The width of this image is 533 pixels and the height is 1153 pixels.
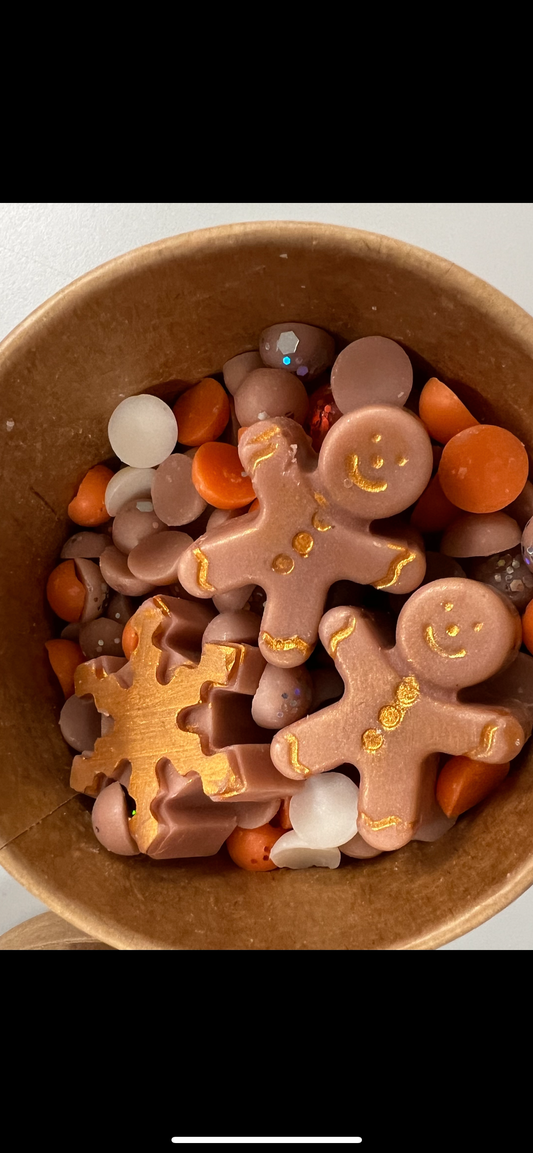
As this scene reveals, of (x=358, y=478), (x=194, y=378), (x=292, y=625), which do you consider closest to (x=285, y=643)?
(x=292, y=625)

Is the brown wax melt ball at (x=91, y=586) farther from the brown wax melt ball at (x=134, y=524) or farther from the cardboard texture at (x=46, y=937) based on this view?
the cardboard texture at (x=46, y=937)


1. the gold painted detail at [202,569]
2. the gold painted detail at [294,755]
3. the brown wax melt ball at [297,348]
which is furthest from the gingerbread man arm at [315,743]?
the brown wax melt ball at [297,348]

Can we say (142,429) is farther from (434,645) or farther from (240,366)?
(434,645)

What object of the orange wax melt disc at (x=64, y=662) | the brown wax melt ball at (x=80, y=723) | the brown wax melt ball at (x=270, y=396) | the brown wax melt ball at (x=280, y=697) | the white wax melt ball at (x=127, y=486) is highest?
the brown wax melt ball at (x=270, y=396)

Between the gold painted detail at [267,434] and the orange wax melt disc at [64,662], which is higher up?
the gold painted detail at [267,434]

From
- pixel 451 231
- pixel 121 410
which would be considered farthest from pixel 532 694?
pixel 451 231

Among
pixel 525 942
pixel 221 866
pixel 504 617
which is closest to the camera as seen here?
pixel 504 617

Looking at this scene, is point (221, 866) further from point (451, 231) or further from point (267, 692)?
point (451, 231)

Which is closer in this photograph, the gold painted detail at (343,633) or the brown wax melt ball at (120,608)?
the gold painted detail at (343,633)
